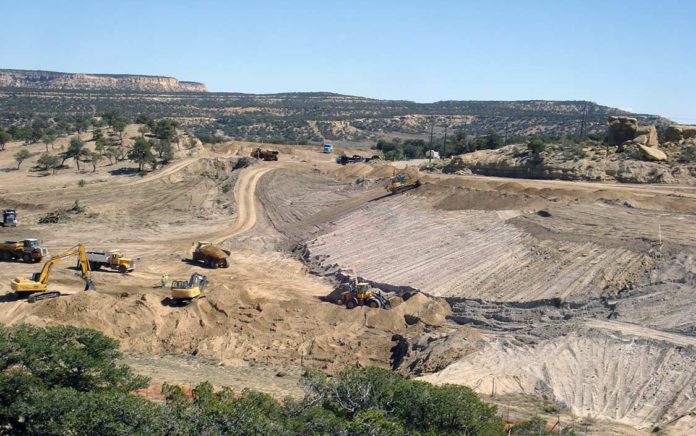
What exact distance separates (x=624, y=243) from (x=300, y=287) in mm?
15461

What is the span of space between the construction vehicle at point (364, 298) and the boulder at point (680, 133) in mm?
33660

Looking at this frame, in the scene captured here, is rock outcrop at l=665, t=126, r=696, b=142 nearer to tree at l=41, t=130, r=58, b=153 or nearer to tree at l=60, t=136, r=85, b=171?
tree at l=60, t=136, r=85, b=171

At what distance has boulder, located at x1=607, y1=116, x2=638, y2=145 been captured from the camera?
54.2 meters

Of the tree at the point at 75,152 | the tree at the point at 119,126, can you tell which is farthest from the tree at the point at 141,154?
the tree at the point at 119,126

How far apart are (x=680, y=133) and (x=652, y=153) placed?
6.54 m

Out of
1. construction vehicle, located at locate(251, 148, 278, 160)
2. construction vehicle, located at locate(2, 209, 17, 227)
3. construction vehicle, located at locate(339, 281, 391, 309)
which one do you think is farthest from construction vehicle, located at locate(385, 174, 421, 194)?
construction vehicle, located at locate(2, 209, 17, 227)

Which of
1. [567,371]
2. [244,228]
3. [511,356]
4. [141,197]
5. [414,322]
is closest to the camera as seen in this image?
[567,371]

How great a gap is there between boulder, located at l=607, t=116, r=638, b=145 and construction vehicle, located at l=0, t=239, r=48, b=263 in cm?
4135

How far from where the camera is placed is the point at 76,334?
67.1ft

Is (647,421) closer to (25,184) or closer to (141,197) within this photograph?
(141,197)

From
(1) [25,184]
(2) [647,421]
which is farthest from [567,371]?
(1) [25,184]

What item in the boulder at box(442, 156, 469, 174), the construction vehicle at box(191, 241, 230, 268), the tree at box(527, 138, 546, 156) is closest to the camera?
the construction vehicle at box(191, 241, 230, 268)

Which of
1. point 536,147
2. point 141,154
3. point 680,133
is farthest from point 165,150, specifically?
point 680,133

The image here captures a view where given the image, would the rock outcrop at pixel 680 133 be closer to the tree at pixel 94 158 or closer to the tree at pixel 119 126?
the tree at pixel 94 158
